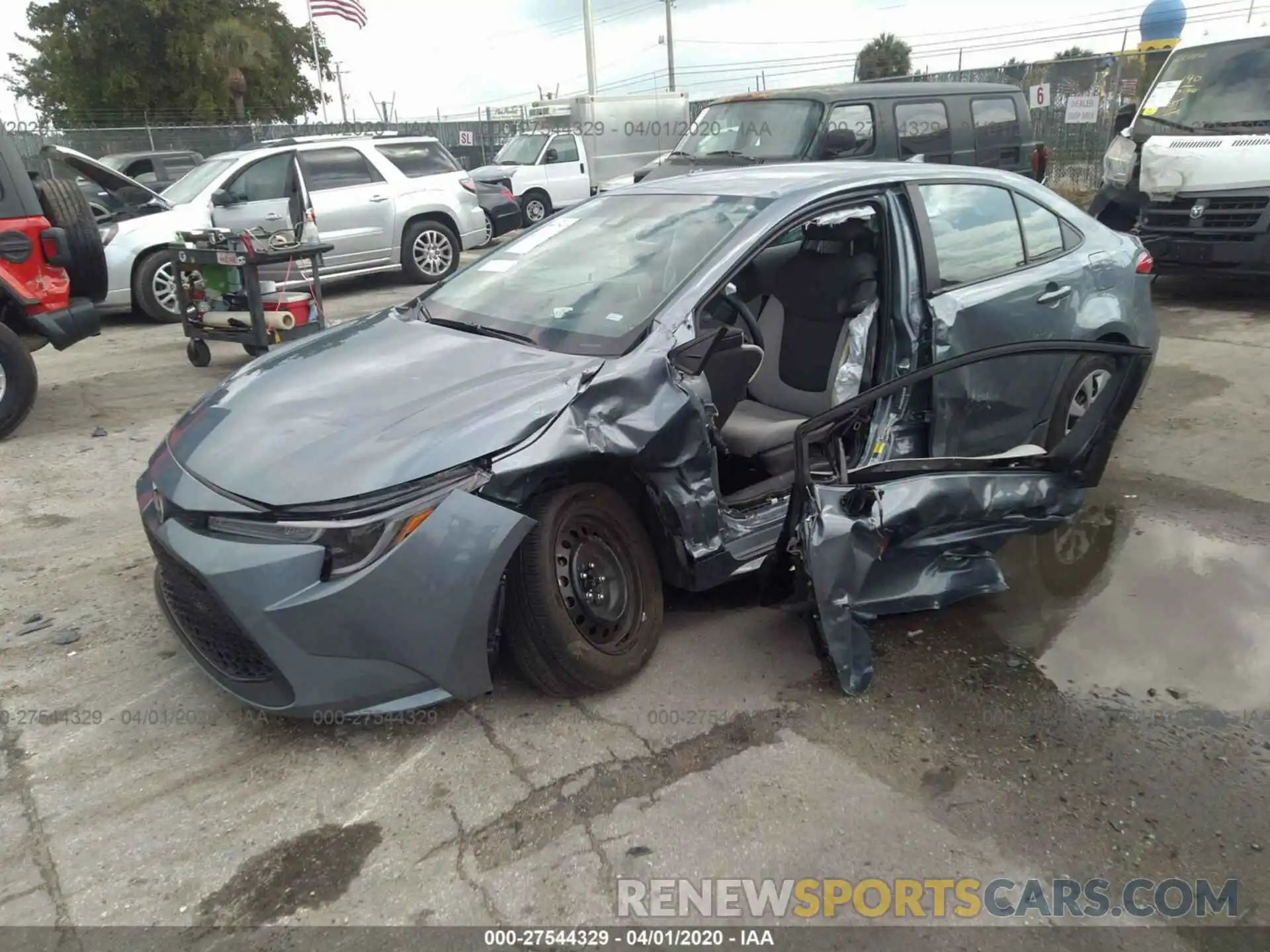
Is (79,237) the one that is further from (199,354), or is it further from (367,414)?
(367,414)

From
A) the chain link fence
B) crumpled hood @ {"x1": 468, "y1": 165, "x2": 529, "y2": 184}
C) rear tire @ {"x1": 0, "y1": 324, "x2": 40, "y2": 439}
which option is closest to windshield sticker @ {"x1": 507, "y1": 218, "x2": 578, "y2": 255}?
rear tire @ {"x1": 0, "y1": 324, "x2": 40, "y2": 439}

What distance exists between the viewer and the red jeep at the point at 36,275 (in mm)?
5723

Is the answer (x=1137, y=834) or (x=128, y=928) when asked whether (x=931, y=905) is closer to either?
(x=1137, y=834)

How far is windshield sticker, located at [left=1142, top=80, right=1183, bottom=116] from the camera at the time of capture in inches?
352

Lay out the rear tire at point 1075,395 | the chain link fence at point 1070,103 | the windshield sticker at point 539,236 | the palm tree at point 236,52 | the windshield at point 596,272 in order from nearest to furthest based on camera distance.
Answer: the windshield at point 596,272 → the windshield sticker at point 539,236 → the rear tire at point 1075,395 → the chain link fence at point 1070,103 → the palm tree at point 236,52

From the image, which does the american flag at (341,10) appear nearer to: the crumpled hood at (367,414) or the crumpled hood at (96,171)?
the crumpled hood at (96,171)

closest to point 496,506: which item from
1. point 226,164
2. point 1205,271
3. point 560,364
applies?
point 560,364

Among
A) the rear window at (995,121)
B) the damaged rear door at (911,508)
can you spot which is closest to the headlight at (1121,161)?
the rear window at (995,121)

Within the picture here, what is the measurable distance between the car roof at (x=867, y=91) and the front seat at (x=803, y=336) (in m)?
5.54

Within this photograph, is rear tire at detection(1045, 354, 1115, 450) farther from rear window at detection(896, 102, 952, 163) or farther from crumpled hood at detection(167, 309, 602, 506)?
rear window at detection(896, 102, 952, 163)

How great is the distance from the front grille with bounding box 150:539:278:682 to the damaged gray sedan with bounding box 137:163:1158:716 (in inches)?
0.5

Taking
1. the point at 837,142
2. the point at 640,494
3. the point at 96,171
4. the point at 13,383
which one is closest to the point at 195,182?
the point at 96,171

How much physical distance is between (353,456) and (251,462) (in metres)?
0.33

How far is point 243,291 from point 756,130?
521 cm
